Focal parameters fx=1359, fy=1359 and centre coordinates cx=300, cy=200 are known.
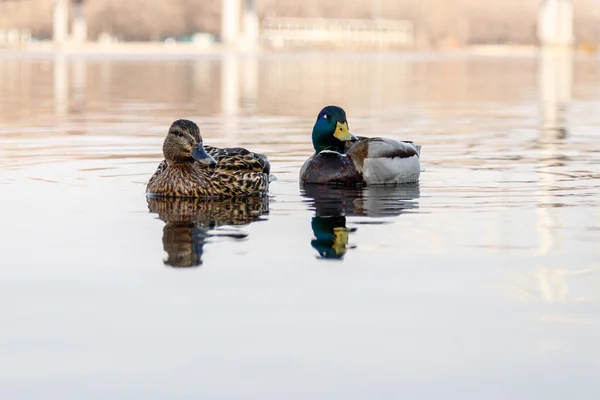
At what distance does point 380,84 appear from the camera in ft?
130

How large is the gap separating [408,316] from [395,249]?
1960 millimetres

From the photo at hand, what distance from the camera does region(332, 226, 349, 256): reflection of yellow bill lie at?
798 cm

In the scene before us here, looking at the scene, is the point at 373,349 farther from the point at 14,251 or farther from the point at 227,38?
the point at 227,38

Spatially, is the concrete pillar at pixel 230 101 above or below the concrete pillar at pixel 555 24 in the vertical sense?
below

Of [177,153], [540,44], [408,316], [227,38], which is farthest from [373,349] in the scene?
[540,44]

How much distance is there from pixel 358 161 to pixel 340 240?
3.33 m

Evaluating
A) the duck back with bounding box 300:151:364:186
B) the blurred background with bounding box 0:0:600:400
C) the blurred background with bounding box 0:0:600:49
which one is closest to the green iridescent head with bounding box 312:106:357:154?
the duck back with bounding box 300:151:364:186

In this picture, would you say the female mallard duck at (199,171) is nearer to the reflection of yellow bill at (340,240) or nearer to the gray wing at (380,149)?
the gray wing at (380,149)

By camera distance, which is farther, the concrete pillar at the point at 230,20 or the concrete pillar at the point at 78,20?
the concrete pillar at the point at 78,20

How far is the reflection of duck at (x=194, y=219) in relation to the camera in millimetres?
7930

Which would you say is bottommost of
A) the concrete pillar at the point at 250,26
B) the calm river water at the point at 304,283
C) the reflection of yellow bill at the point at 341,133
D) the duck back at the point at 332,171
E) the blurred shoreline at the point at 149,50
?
the calm river water at the point at 304,283

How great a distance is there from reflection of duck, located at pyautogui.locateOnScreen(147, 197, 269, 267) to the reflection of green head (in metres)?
0.50

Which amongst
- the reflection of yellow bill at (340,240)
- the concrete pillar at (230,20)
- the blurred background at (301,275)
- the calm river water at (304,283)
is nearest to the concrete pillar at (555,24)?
the concrete pillar at (230,20)

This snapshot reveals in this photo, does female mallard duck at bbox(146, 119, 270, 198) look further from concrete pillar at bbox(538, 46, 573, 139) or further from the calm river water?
concrete pillar at bbox(538, 46, 573, 139)
